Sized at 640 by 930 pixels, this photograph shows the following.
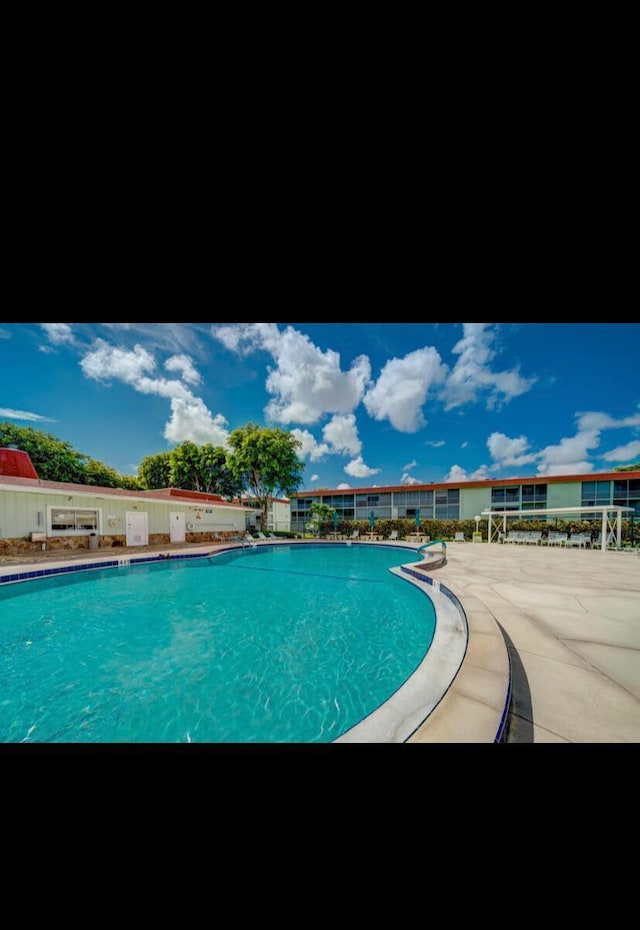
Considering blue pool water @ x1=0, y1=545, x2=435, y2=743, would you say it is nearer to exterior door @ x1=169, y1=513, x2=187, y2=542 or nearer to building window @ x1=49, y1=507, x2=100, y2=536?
building window @ x1=49, y1=507, x2=100, y2=536

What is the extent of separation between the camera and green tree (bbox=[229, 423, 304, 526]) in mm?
18984

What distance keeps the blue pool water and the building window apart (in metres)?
4.10

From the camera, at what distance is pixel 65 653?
4.00m

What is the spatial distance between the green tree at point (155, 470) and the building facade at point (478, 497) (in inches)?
429

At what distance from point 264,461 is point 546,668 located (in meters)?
17.3

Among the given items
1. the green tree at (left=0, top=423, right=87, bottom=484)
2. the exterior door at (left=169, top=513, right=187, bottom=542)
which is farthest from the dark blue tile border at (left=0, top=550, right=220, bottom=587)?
the green tree at (left=0, top=423, right=87, bottom=484)

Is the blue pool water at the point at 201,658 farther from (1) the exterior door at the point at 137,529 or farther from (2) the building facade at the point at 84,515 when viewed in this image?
(1) the exterior door at the point at 137,529

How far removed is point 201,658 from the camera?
152 inches

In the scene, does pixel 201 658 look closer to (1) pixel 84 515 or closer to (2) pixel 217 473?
(1) pixel 84 515

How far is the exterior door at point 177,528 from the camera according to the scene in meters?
14.4

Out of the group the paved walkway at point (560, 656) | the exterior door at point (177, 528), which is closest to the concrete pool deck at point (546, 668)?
the paved walkway at point (560, 656)

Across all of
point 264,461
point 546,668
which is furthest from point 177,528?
point 546,668
